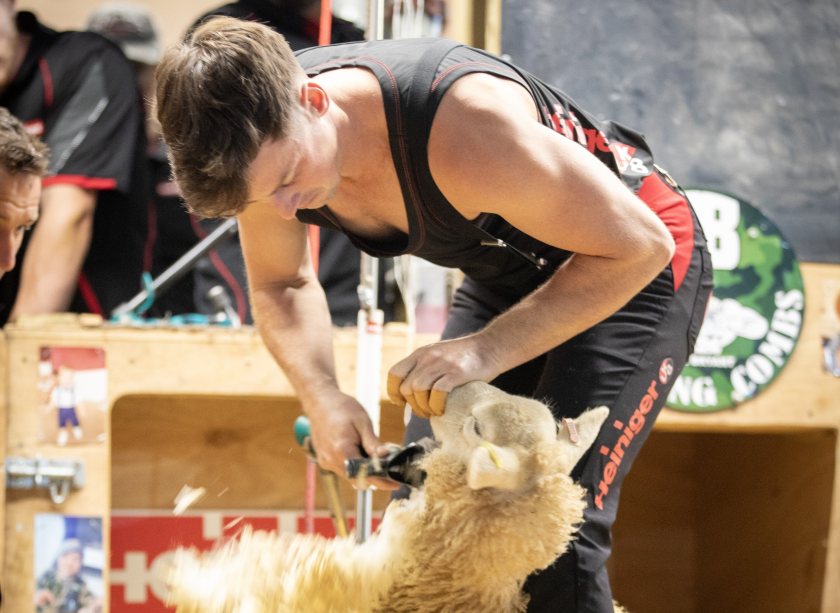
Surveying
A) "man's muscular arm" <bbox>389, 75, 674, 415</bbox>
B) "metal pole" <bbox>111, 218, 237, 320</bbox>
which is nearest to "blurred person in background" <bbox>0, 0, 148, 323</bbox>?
"metal pole" <bbox>111, 218, 237, 320</bbox>

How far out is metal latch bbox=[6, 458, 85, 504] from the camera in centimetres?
194

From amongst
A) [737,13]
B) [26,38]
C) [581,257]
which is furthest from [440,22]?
[581,257]

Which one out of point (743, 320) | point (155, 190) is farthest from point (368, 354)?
point (155, 190)

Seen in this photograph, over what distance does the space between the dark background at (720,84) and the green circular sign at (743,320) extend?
0.16 metres

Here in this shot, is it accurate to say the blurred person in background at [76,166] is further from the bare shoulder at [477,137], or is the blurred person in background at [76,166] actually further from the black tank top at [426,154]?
the bare shoulder at [477,137]

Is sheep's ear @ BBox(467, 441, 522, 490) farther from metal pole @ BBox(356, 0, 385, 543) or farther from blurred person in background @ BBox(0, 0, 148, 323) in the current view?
blurred person in background @ BBox(0, 0, 148, 323)

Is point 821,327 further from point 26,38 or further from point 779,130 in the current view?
point 26,38

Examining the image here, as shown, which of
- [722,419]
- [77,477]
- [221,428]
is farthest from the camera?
[221,428]

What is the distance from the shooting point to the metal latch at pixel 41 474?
6.36ft

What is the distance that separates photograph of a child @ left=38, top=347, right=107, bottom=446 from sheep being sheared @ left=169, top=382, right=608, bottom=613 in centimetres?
86

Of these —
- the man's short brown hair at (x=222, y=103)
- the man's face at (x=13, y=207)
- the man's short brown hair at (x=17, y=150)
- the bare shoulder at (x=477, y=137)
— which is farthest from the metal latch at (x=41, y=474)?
the bare shoulder at (x=477, y=137)

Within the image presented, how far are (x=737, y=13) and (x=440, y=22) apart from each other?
28.3 inches

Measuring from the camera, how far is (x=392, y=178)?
4.09 feet

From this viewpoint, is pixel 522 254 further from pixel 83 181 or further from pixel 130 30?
pixel 130 30
